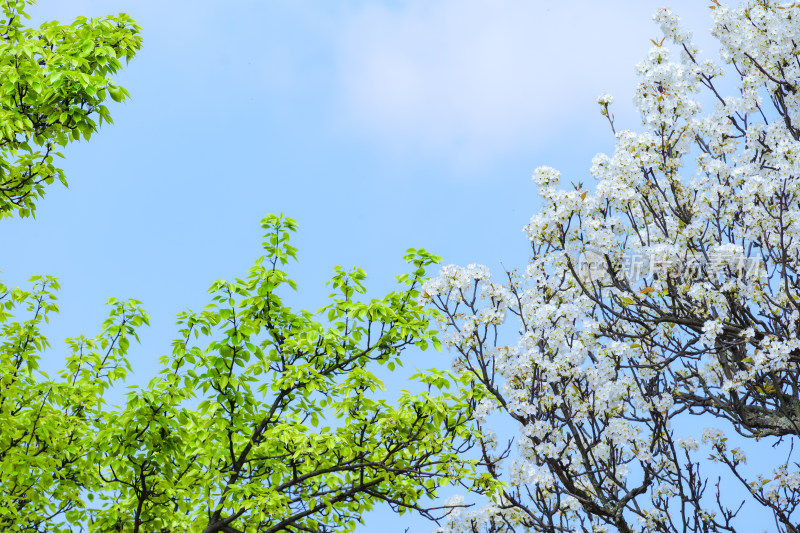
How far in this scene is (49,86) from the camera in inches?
330

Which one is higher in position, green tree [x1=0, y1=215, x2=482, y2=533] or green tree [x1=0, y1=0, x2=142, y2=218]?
green tree [x1=0, y1=0, x2=142, y2=218]

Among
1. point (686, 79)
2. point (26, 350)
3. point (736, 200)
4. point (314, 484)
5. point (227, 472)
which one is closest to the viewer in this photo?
point (227, 472)

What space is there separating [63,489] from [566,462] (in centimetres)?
686

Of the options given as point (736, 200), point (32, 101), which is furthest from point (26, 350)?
point (736, 200)

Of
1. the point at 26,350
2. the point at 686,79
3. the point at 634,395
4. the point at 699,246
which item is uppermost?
the point at 686,79

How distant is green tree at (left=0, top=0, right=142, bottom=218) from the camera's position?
27.3 ft

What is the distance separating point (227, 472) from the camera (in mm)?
8547

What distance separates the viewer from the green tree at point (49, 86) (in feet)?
27.3

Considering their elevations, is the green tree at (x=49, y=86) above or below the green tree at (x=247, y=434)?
above

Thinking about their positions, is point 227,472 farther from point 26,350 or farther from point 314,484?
point 26,350

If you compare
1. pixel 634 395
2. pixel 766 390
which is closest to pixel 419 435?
pixel 634 395

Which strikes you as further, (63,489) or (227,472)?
(63,489)

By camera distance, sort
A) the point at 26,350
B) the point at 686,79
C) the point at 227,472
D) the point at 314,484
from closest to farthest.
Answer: the point at 227,472 < the point at 314,484 < the point at 26,350 < the point at 686,79

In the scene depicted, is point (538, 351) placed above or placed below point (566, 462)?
above
